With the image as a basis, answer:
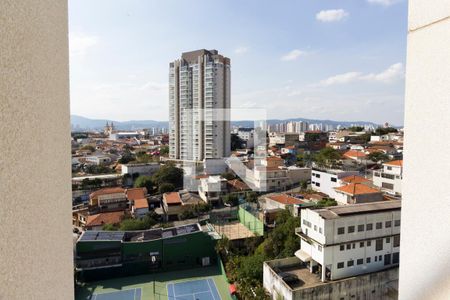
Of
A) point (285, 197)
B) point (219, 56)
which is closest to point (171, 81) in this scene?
point (219, 56)

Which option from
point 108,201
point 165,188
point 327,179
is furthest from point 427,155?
point 165,188

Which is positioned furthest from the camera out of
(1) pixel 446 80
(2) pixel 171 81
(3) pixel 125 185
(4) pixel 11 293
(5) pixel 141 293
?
(2) pixel 171 81

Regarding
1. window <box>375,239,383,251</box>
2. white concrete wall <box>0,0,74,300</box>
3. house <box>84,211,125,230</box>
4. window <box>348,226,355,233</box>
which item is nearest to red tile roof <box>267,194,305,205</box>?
window <box>375,239,383,251</box>

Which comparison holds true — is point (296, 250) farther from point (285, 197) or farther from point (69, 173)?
point (69, 173)

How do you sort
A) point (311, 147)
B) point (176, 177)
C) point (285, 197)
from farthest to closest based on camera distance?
1. point (311, 147)
2. point (176, 177)
3. point (285, 197)

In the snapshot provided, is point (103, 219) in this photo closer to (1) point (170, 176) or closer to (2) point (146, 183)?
(2) point (146, 183)
